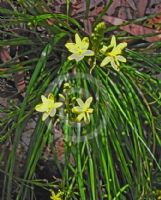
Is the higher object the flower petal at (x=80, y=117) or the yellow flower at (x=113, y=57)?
the yellow flower at (x=113, y=57)

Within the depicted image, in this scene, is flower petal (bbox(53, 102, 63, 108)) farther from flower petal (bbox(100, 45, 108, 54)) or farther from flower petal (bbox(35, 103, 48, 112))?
flower petal (bbox(100, 45, 108, 54))

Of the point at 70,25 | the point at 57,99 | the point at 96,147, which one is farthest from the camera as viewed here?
the point at 70,25

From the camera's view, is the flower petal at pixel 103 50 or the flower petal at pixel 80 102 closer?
the flower petal at pixel 80 102

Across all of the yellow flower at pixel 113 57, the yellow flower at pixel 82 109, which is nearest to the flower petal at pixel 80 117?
the yellow flower at pixel 82 109

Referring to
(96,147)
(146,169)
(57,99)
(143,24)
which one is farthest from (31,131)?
(143,24)

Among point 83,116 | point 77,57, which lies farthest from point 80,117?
point 77,57

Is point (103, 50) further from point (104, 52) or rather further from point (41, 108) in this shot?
point (41, 108)

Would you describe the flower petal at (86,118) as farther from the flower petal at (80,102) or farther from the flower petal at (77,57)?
the flower petal at (77,57)

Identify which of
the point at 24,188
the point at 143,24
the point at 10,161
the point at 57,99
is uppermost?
the point at 143,24

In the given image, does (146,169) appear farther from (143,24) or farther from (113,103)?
(143,24)

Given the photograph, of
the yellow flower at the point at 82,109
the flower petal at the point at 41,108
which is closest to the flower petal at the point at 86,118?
the yellow flower at the point at 82,109

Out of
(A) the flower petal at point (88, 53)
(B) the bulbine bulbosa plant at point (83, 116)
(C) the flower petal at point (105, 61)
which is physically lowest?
(B) the bulbine bulbosa plant at point (83, 116)
